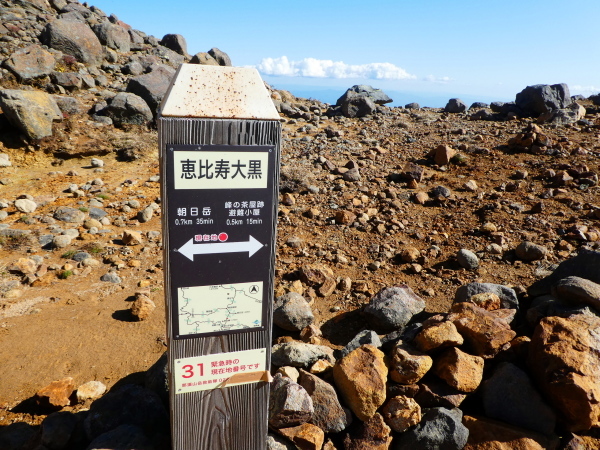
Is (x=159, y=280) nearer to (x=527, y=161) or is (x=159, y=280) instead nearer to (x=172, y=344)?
(x=172, y=344)

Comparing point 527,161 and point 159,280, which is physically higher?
point 527,161

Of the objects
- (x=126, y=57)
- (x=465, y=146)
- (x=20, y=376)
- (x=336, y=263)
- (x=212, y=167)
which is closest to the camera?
(x=212, y=167)

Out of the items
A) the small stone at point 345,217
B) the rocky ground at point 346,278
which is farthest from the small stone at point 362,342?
the small stone at point 345,217

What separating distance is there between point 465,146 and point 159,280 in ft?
28.6

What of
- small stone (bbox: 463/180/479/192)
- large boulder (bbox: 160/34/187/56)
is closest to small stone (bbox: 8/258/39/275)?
small stone (bbox: 463/180/479/192)

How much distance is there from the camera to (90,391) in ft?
12.8

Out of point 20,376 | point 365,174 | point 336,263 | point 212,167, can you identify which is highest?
point 212,167

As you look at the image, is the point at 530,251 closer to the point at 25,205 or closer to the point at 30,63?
the point at 25,205

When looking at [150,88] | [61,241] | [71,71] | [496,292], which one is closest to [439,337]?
[496,292]

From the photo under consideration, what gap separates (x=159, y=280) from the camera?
5988 mm

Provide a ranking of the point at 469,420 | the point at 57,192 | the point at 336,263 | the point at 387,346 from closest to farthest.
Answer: the point at 469,420 < the point at 387,346 < the point at 336,263 < the point at 57,192

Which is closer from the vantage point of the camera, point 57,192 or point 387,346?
point 387,346

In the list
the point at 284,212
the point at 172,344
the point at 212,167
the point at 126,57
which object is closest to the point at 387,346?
the point at 172,344

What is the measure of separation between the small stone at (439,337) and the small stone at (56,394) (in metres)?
3.17
